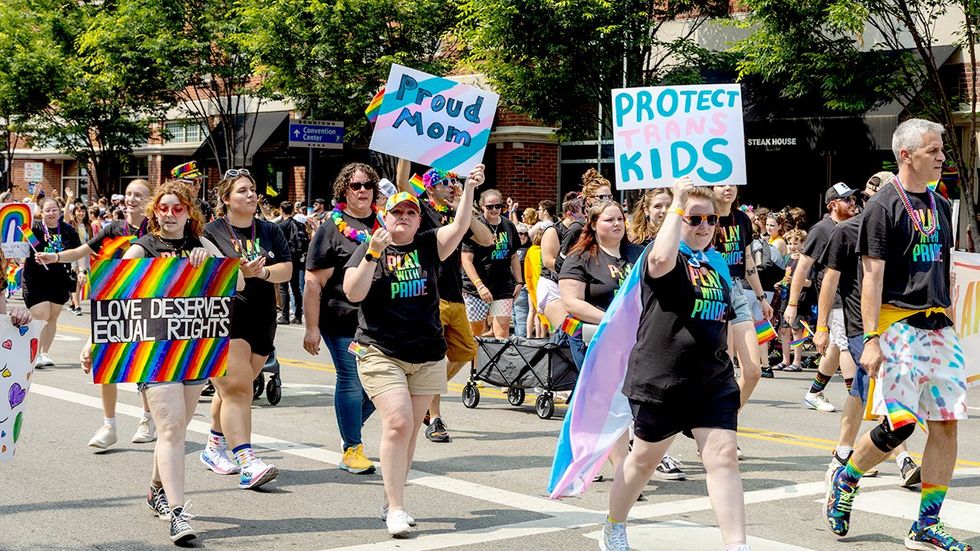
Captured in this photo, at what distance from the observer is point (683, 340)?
210 inches

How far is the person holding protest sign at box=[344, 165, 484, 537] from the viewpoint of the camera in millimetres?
6258

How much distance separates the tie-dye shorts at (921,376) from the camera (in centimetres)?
592

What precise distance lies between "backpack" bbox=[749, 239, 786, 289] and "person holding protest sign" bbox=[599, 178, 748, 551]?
9555 millimetres

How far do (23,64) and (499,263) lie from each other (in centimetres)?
2440

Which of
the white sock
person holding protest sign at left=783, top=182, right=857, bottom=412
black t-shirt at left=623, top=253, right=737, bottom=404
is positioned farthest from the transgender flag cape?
person holding protest sign at left=783, top=182, right=857, bottom=412

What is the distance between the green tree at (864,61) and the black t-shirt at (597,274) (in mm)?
9930

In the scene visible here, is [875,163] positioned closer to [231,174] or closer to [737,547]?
[231,174]

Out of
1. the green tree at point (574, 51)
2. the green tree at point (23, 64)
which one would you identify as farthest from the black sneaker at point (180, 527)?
the green tree at point (23, 64)

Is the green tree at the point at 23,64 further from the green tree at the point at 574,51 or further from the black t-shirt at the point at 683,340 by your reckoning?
the black t-shirt at the point at 683,340

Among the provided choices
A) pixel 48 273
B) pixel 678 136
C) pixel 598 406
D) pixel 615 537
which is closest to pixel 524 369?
pixel 598 406

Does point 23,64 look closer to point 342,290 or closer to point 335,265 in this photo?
point 335,265

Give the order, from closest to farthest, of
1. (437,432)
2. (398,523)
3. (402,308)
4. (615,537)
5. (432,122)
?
(615,537) → (398,523) → (402,308) → (432,122) → (437,432)

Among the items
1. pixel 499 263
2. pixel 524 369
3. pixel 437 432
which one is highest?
pixel 499 263

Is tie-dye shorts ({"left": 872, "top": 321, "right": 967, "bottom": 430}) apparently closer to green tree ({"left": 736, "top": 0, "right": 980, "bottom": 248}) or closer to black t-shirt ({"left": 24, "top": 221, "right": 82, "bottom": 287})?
black t-shirt ({"left": 24, "top": 221, "right": 82, "bottom": 287})
